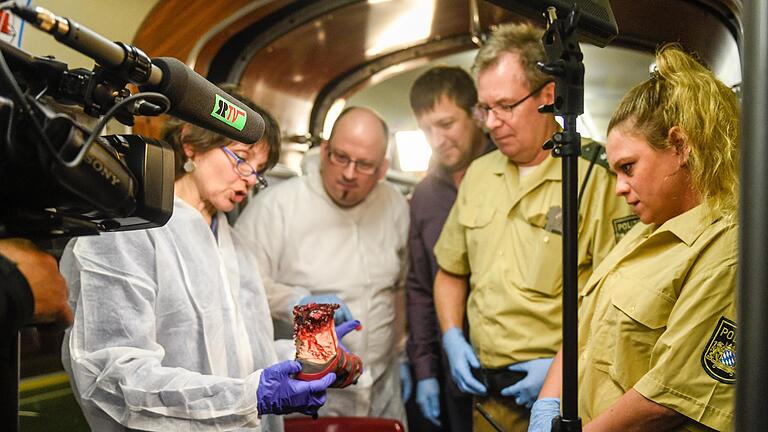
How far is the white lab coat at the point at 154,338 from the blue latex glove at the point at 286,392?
1.0 inches

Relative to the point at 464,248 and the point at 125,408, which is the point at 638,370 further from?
the point at 125,408

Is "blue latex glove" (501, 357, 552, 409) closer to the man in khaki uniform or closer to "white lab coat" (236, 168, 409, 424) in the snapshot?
the man in khaki uniform

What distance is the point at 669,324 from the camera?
55.3 inches

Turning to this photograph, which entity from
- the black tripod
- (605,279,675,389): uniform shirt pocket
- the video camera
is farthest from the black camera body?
(605,279,675,389): uniform shirt pocket

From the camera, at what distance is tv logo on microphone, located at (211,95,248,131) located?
111 cm

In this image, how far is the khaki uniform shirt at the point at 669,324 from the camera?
1335mm

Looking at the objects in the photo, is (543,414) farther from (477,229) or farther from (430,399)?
(430,399)

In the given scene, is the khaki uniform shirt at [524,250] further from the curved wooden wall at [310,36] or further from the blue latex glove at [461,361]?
the curved wooden wall at [310,36]

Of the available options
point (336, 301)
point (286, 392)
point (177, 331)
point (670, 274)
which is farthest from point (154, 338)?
point (670, 274)

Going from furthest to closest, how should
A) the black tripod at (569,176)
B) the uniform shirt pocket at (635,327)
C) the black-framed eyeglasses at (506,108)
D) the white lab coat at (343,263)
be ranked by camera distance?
1. the white lab coat at (343,263)
2. the black-framed eyeglasses at (506,108)
3. the uniform shirt pocket at (635,327)
4. the black tripod at (569,176)

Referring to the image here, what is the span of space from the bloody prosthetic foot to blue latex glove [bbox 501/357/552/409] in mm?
591

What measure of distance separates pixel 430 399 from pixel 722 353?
1427 millimetres

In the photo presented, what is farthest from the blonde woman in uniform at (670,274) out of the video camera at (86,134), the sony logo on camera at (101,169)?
the sony logo on camera at (101,169)

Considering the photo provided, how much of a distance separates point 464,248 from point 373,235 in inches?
19.0
